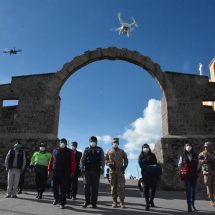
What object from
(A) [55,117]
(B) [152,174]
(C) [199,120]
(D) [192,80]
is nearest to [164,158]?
(C) [199,120]

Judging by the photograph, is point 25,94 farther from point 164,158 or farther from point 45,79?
point 164,158

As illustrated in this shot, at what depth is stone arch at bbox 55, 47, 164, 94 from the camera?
52.0 feet

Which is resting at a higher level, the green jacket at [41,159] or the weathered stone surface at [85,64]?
the weathered stone surface at [85,64]

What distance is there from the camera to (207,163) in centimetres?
920

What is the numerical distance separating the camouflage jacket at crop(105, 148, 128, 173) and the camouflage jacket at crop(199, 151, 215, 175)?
7.54ft

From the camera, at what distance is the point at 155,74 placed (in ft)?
51.6

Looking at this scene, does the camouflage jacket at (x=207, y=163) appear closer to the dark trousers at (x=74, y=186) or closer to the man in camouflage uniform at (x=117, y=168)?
the man in camouflage uniform at (x=117, y=168)

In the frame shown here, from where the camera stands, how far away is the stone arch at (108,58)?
15859mm

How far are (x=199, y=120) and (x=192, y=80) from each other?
197 cm

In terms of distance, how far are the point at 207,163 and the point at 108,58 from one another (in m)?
8.56

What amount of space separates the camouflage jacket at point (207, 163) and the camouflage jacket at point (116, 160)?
2.30 metres

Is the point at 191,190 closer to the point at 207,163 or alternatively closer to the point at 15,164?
the point at 207,163

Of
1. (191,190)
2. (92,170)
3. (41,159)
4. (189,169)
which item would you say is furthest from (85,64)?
(191,190)

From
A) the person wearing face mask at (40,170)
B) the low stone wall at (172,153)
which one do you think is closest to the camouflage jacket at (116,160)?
the person wearing face mask at (40,170)
